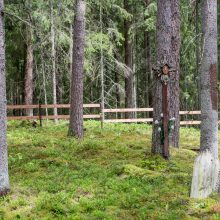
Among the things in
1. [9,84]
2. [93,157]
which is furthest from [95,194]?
[9,84]

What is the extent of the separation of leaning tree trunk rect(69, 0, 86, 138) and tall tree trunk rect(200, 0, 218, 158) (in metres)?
6.31

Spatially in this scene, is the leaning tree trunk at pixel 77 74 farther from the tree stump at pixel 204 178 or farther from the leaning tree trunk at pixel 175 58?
the tree stump at pixel 204 178

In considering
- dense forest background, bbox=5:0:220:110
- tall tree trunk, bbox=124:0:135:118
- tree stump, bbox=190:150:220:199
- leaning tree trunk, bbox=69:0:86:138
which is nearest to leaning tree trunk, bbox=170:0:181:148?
tree stump, bbox=190:150:220:199

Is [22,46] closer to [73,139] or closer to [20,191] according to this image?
[73,139]

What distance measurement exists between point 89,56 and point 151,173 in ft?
41.4

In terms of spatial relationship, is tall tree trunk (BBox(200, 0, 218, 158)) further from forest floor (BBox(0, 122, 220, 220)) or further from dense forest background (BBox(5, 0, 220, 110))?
dense forest background (BBox(5, 0, 220, 110))

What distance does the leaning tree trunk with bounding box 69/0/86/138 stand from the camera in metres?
13.4

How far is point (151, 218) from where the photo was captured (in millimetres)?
6457

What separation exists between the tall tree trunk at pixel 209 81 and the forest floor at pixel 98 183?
107 cm

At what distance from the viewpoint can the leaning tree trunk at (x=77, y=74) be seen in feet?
43.9

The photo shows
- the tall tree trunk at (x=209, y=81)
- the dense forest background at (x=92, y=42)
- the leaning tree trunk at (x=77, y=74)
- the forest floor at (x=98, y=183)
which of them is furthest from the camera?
the dense forest background at (x=92, y=42)

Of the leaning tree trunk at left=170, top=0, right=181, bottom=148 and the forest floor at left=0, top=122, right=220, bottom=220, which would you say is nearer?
the forest floor at left=0, top=122, right=220, bottom=220

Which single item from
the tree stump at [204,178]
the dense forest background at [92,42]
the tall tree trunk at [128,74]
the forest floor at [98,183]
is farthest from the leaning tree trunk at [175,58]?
the tall tree trunk at [128,74]

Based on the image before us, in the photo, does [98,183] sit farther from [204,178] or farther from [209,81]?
[209,81]
